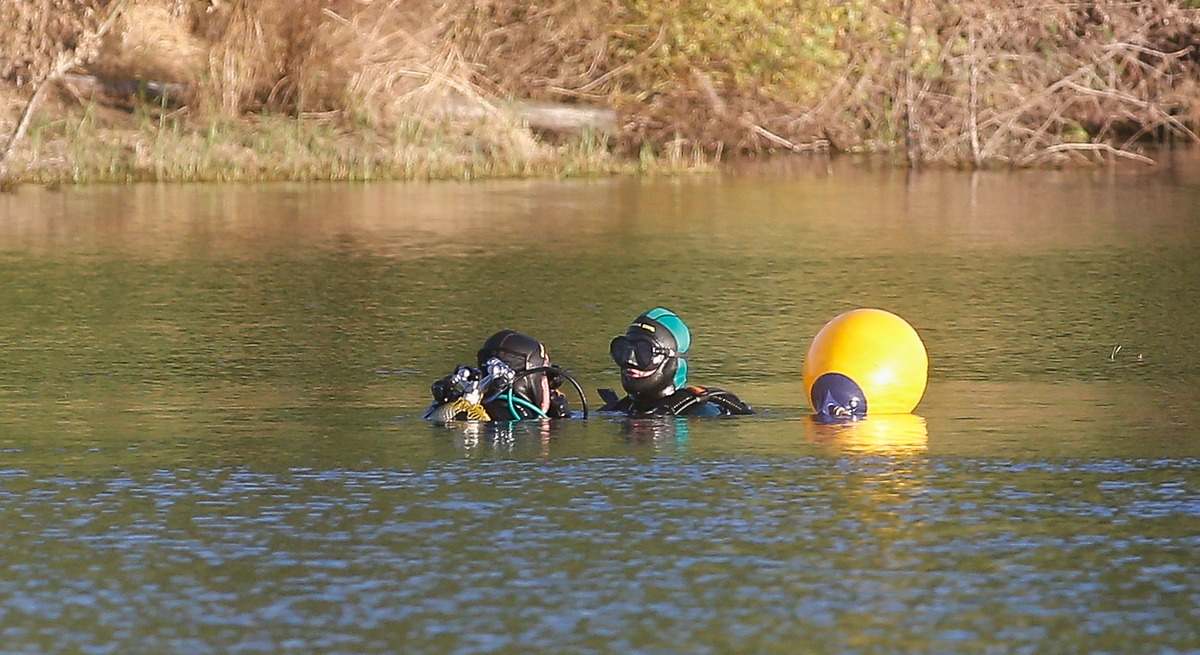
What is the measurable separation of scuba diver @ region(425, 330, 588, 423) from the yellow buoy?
4.07ft

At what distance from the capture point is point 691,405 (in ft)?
39.2

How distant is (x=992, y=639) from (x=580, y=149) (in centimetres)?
2754

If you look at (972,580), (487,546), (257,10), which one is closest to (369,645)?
(487,546)

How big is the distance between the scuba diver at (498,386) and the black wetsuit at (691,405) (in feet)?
1.09

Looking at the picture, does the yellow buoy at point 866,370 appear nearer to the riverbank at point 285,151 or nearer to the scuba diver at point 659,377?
the scuba diver at point 659,377

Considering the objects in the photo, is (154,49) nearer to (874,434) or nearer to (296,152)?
(296,152)

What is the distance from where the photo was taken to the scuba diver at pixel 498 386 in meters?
11.6

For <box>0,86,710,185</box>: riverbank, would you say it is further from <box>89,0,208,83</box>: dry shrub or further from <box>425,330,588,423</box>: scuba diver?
<box>425,330,588,423</box>: scuba diver

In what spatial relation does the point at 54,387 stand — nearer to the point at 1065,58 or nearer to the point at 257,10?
the point at 257,10

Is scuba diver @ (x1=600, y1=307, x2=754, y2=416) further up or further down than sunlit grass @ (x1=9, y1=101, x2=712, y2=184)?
further down

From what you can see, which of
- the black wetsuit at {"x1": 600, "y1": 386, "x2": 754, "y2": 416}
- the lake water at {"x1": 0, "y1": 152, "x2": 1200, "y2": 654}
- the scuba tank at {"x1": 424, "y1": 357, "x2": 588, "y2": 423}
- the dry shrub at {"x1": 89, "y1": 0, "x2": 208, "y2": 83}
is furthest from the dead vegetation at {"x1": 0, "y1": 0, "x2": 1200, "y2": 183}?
the scuba tank at {"x1": 424, "y1": 357, "x2": 588, "y2": 423}

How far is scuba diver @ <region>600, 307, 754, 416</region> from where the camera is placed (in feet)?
38.5

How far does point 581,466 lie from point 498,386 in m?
1.26

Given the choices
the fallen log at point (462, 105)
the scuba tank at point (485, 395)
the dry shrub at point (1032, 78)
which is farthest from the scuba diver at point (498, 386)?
the dry shrub at point (1032, 78)
